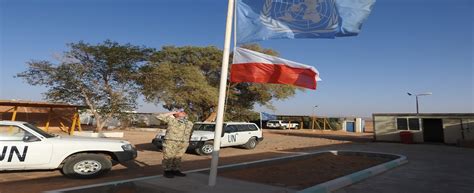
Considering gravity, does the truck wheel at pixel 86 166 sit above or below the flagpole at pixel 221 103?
below

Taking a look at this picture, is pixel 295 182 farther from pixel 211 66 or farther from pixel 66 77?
pixel 211 66

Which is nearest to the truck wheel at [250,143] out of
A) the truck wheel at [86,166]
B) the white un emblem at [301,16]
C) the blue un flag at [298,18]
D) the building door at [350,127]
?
the truck wheel at [86,166]

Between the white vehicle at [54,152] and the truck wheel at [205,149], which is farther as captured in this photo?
the truck wheel at [205,149]

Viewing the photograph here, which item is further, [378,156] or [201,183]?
[378,156]

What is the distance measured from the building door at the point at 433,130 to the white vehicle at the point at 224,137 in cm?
1639

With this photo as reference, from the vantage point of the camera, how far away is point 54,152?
8180mm

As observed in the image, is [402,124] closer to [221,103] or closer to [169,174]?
[169,174]

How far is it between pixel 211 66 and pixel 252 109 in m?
7.89

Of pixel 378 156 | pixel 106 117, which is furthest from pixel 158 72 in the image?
pixel 378 156

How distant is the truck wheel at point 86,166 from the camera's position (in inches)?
330

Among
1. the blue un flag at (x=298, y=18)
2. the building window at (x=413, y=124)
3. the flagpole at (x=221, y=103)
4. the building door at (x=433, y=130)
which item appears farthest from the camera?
the building door at (x=433, y=130)

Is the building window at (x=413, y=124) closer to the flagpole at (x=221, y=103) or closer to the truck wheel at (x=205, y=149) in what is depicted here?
the truck wheel at (x=205, y=149)

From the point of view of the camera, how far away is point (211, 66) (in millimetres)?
38625

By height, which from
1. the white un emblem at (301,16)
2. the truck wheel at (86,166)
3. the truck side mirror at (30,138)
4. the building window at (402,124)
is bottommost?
the truck wheel at (86,166)
